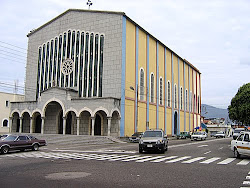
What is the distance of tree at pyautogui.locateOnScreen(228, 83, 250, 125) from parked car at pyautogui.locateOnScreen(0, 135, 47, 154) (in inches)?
1061

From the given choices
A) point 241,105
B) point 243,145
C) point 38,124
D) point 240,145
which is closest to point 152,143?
point 240,145

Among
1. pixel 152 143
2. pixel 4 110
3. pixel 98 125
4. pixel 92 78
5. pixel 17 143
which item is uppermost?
pixel 92 78

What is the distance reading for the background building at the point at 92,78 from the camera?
4041 centimetres

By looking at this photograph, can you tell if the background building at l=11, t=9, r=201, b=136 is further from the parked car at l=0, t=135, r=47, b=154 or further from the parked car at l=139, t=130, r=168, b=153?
the parked car at l=139, t=130, r=168, b=153

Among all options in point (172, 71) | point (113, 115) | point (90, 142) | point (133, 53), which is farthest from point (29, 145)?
point (172, 71)

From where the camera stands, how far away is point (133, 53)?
4416cm

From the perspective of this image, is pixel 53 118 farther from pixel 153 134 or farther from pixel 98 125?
pixel 153 134

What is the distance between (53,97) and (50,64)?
359 inches

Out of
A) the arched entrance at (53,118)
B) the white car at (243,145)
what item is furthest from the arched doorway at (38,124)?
the white car at (243,145)

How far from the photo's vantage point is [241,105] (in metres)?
36.8

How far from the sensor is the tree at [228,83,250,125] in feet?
119

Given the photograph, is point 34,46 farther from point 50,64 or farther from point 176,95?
point 176,95

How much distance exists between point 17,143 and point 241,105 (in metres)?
29.3

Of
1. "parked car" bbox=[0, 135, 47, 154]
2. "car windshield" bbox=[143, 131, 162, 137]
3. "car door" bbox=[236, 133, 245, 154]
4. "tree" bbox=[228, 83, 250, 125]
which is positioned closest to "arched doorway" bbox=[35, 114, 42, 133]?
"parked car" bbox=[0, 135, 47, 154]
